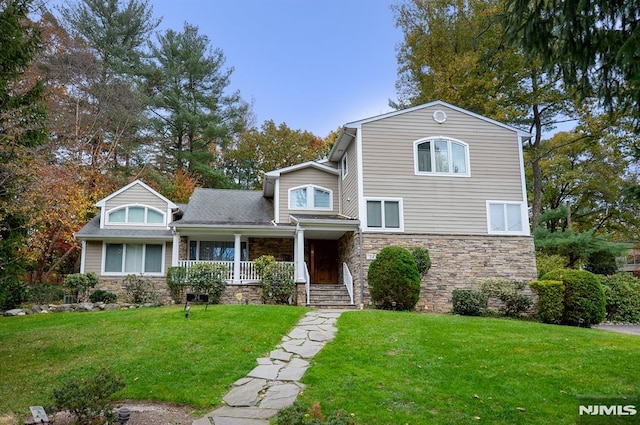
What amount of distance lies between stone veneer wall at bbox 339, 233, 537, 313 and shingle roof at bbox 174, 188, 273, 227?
464 centimetres

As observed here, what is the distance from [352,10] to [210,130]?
12048mm

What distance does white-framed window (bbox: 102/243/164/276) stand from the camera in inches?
640

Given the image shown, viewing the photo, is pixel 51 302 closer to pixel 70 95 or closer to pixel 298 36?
pixel 70 95

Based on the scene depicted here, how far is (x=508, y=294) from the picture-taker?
12.7 m

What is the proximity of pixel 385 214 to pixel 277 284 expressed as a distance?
430cm

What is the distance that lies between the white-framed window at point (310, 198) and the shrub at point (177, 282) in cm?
474

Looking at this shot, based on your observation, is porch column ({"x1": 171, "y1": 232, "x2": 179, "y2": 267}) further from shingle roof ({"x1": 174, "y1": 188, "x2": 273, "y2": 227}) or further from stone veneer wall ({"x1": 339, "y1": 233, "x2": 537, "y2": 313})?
stone veneer wall ({"x1": 339, "y1": 233, "x2": 537, "y2": 313})

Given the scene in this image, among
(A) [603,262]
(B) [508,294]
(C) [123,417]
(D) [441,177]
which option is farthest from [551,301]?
(C) [123,417]

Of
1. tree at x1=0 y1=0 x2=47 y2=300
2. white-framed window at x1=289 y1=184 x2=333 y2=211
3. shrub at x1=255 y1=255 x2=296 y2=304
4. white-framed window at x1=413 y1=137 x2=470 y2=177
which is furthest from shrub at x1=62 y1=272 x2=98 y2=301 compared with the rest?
white-framed window at x1=413 y1=137 x2=470 y2=177

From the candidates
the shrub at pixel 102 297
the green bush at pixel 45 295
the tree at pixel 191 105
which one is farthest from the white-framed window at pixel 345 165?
the tree at pixel 191 105

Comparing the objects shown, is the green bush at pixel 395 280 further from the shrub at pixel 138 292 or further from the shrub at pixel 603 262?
the shrub at pixel 603 262

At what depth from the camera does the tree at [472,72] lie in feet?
70.7

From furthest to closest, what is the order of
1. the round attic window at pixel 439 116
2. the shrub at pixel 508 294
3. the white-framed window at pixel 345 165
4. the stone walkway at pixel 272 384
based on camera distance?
the white-framed window at pixel 345 165, the round attic window at pixel 439 116, the shrub at pixel 508 294, the stone walkway at pixel 272 384

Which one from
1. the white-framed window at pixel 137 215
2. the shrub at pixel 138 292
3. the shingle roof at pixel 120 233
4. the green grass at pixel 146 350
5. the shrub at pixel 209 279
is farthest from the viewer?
the white-framed window at pixel 137 215
